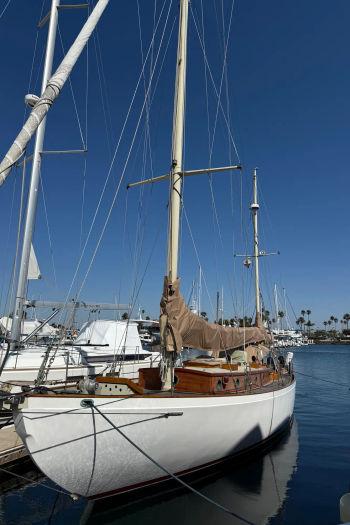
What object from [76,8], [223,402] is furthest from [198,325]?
[76,8]

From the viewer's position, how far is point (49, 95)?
7.98 m

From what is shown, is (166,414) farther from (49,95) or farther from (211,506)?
(49,95)

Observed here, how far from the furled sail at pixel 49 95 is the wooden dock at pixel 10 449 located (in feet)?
25.0

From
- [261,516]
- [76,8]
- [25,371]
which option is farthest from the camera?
[76,8]

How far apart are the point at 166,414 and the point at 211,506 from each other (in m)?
2.75

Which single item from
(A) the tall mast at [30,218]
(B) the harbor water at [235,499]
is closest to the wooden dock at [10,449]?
(B) the harbor water at [235,499]

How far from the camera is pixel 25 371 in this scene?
1656cm

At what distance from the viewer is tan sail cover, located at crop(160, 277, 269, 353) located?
11.0 m

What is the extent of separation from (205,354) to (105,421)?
33.0 ft

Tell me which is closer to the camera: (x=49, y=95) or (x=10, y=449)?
(x=49, y=95)

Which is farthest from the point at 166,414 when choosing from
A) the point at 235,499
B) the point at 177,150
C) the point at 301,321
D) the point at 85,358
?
the point at 301,321

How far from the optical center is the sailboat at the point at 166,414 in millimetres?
7738

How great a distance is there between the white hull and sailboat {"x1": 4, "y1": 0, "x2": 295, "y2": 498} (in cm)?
2

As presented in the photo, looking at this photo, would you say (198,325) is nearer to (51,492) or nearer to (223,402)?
(223,402)
